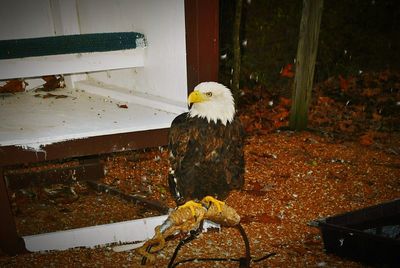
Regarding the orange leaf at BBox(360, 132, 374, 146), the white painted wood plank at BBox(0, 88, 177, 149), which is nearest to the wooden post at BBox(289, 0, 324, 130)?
the orange leaf at BBox(360, 132, 374, 146)

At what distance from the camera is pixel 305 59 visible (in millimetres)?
5555

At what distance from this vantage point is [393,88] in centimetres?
804

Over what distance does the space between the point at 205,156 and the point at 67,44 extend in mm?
1361

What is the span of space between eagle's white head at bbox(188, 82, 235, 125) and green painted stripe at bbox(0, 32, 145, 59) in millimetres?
884

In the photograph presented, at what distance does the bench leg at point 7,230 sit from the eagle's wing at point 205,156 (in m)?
1.32

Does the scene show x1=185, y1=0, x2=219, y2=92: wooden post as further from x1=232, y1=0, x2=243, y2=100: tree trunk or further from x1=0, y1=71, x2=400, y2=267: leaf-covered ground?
x1=232, y1=0, x2=243, y2=100: tree trunk

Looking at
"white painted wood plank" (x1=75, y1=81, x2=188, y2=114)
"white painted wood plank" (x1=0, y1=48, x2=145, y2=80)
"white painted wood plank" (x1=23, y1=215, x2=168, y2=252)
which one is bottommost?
"white painted wood plank" (x1=23, y1=215, x2=168, y2=252)

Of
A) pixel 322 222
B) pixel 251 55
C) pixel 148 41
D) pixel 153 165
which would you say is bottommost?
pixel 153 165

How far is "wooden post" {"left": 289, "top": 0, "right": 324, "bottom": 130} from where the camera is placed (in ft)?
17.2

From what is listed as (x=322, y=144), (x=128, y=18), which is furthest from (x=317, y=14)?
(x=128, y=18)

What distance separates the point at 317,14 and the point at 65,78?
3.38 meters

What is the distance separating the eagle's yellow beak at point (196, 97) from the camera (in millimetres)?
2555

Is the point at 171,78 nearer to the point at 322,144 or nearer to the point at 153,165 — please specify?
the point at 153,165

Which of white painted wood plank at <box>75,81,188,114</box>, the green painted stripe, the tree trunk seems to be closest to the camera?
the green painted stripe
